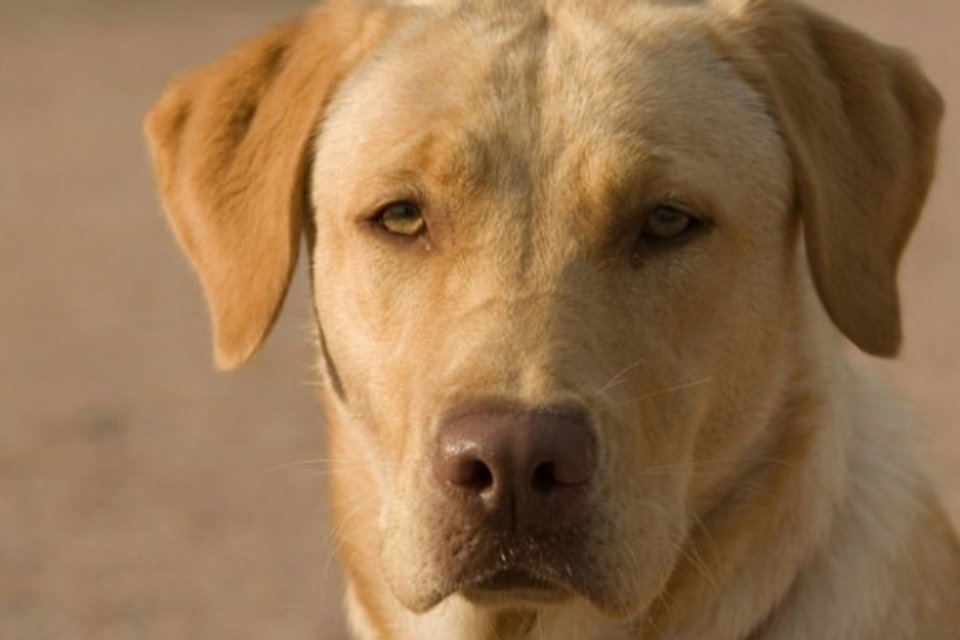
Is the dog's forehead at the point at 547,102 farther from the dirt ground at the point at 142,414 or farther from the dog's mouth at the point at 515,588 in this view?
the dirt ground at the point at 142,414

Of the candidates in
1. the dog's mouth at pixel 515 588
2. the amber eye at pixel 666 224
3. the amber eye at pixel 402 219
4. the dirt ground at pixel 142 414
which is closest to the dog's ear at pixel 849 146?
the amber eye at pixel 666 224

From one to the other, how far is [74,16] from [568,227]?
17105 millimetres

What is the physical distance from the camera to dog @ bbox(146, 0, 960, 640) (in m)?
4.73

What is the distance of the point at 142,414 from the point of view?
10.9 meters

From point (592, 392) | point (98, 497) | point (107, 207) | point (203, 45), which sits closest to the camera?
point (592, 392)

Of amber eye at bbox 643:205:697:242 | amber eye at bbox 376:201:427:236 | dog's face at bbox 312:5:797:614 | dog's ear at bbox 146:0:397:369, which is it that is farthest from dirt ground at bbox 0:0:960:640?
amber eye at bbox 376:201:427:236

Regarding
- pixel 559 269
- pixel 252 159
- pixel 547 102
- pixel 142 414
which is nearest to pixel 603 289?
pixel 559 269

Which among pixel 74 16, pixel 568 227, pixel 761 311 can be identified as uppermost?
pixel 568 227

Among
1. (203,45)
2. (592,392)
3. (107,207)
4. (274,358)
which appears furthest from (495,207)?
(203,45)

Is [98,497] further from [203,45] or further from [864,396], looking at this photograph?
[203,45]

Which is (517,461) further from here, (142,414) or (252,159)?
(142,414)

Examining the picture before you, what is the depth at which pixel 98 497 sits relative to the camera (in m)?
9.91

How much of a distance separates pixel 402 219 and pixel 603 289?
48 cm

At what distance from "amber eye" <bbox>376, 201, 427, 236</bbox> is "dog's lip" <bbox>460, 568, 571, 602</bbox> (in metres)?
0.82
